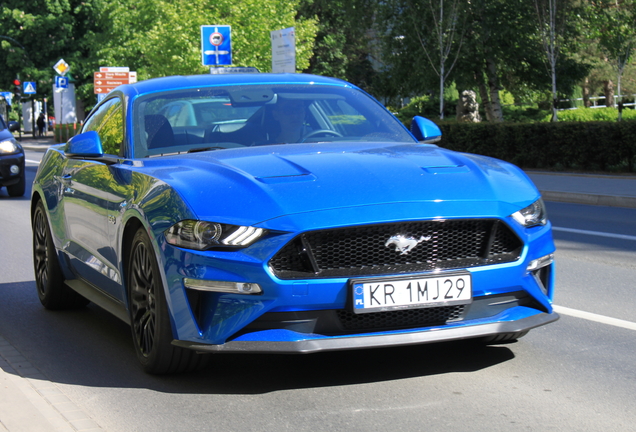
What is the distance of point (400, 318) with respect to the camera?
433 centimetres

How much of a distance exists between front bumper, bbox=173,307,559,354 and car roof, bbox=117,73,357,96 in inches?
80.0

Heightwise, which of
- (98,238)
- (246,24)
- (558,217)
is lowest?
(558,217)

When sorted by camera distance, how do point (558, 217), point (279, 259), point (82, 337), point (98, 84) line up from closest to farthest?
1. point (279, 259)
2. point (82, 337)
3. point (558, 217)
4. point (98, 84)

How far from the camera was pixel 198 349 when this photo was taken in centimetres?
431

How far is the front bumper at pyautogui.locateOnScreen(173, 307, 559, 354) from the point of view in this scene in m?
4.17

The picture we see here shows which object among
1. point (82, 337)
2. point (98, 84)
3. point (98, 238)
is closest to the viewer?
point (98, 238)

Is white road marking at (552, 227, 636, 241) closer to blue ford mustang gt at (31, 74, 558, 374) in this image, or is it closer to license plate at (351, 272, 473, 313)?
blue ford mustang gt at (31, 74, 558, 374)

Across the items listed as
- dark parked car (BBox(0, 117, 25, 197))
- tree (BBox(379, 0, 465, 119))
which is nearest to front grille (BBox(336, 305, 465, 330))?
dark parked car (BBox(0, 117, 25, 197))

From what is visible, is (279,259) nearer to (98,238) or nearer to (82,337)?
(98,238)

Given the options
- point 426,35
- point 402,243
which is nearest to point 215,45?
point 426,35

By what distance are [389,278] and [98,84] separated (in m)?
38.7

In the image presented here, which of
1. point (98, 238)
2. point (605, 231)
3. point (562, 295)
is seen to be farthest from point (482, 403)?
point (605, 231)

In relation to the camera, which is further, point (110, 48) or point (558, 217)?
point (110, 48)

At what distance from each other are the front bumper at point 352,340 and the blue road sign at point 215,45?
20.5 meters
